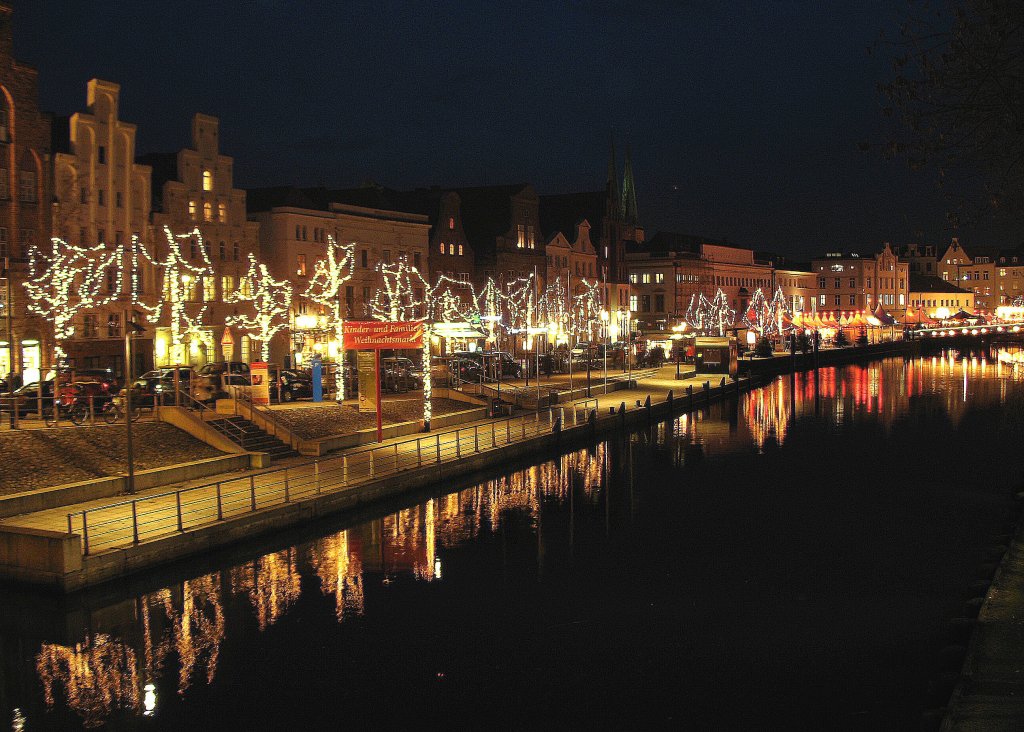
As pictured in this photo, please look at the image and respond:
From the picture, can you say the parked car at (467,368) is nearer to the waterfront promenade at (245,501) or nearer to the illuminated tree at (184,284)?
the illuminated tree at (184,284)

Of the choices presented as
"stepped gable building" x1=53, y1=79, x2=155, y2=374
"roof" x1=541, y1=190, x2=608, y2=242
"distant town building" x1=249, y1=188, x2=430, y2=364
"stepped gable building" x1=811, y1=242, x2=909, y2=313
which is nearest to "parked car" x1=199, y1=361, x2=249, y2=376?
"stepped gable building" x1=53, y1=79, x2=155, y2=374

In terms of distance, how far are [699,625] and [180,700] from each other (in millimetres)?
9899

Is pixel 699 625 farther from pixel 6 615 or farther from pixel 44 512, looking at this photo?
pixel 44 512

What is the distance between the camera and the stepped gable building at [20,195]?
49094mm

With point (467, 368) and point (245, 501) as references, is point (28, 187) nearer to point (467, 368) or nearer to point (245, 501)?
point (467, 368)

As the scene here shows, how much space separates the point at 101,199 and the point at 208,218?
869 cm

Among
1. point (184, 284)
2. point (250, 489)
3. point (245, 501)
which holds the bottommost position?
point (245, 501)

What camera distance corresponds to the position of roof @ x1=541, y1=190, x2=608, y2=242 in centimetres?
11454

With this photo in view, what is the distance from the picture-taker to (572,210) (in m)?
117

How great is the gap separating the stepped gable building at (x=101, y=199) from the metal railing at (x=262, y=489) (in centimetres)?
2274

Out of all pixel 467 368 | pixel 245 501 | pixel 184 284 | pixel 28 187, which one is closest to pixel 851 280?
pixel 467 368

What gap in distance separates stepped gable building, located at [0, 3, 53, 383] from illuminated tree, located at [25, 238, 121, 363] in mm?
581

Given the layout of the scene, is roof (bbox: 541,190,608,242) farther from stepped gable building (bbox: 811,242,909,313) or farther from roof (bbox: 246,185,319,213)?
stepped gable building (bbox: 811,242,909,313)

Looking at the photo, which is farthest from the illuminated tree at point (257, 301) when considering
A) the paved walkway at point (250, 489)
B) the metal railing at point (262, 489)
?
the metal railing at point (262, 489)
